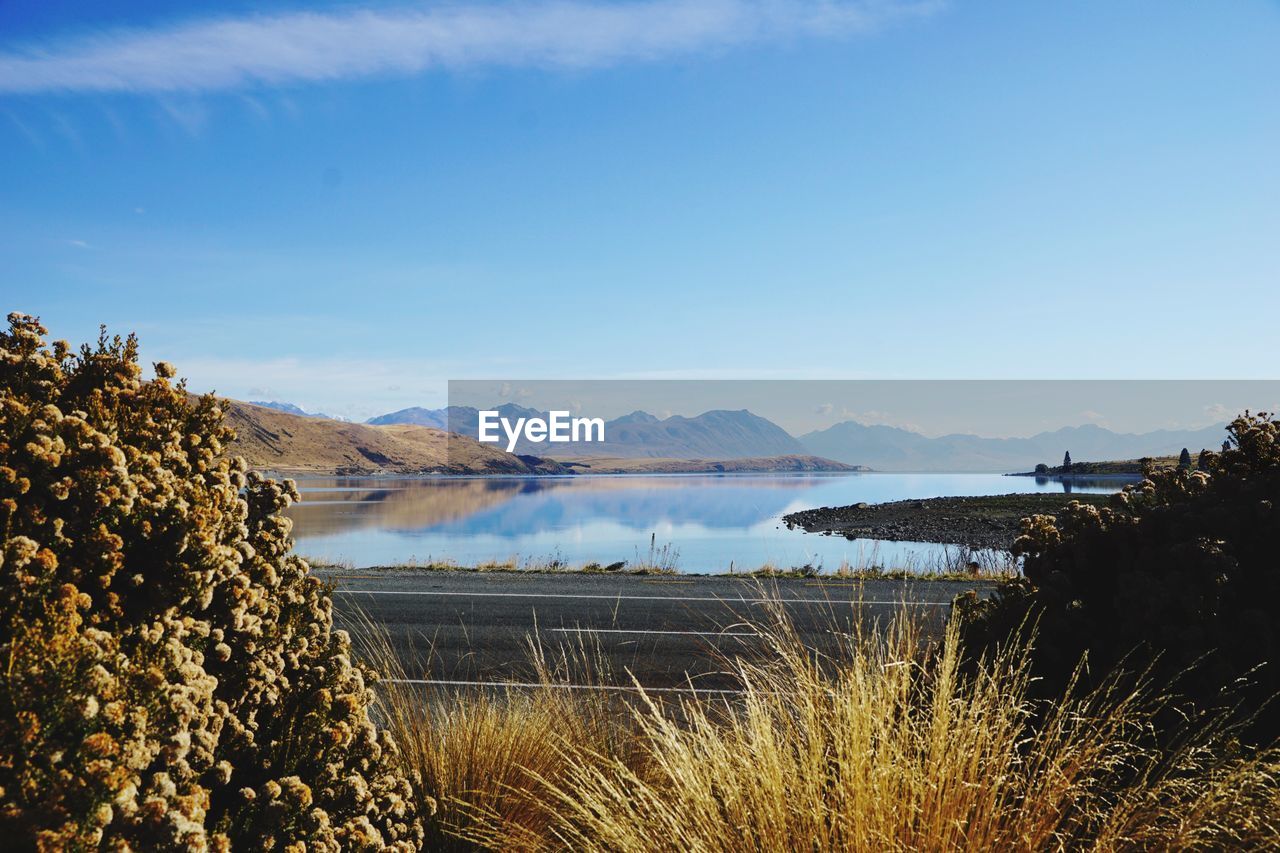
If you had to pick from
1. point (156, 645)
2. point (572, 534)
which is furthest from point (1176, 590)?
point (572, 534)

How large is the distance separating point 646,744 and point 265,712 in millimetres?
2205

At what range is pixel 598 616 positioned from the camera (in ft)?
40.9

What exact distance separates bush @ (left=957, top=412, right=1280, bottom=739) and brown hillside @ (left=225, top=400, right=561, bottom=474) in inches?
5965

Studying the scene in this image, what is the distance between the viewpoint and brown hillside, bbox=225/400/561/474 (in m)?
160

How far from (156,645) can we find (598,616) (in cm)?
995

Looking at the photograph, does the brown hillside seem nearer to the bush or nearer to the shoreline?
the shoreline

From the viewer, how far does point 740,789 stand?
3.49m

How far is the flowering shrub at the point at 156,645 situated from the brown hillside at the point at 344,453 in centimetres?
15185

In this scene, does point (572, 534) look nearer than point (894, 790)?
No

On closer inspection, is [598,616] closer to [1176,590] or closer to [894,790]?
[1176,590]

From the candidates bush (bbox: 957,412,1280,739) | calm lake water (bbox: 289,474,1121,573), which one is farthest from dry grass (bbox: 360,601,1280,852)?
calm lake water (bbox: 289,474,1121,573)

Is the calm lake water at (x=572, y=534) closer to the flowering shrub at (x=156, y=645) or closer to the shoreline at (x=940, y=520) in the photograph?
the shoreline at (x=940, y=520)

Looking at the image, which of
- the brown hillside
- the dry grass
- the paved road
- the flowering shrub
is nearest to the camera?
the flowering shrub

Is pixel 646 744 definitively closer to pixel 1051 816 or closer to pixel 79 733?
pixel 1051 816
